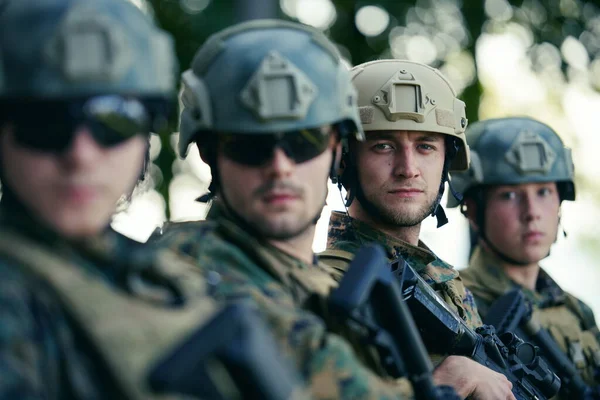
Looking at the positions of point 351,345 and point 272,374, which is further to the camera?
point 351,345

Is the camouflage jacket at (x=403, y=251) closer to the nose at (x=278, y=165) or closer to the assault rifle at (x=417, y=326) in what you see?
the assault rifle at (x=417, y=326)

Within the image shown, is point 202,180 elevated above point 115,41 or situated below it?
below

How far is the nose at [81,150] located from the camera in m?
2.67

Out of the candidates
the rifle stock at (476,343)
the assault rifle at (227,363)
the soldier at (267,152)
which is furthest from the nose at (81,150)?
the rifle stock at (476,343)

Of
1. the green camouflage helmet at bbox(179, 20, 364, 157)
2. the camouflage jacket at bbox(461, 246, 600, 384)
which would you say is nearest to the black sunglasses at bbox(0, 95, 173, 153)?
the green camouflage helmet at bbox(179, 20, 364, 157)

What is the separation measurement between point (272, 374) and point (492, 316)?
3.44m

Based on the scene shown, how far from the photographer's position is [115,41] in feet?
9.04

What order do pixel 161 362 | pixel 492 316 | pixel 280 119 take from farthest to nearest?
pixel 492 316
pixel 280 119
pixel 161 362

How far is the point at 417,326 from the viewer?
171 inches

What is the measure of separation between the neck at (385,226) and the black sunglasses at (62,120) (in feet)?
7.64

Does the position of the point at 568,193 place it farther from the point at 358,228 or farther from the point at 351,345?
the point at 351,345

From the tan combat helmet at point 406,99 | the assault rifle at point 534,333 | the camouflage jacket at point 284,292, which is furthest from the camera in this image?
the assault rifle at point 534,333

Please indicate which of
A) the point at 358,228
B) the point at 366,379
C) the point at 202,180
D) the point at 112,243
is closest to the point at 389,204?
the point at 358,228

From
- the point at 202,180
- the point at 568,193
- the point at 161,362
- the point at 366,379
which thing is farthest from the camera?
the point at 202,180
